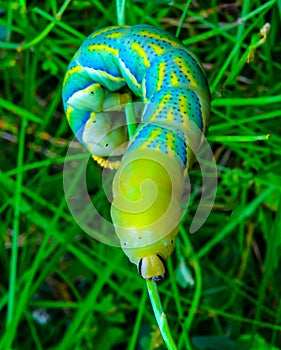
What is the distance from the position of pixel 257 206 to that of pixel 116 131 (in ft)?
1.50

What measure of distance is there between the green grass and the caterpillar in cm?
27

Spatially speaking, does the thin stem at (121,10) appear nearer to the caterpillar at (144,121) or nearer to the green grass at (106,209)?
the caterpillar at (144,121)

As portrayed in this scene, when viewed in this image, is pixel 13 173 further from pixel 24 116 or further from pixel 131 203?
pixel 131 203

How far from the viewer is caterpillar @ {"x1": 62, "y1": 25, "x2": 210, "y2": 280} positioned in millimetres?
568

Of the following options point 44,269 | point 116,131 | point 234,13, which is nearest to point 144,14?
point 234,13

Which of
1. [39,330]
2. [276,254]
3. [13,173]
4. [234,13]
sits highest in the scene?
[234,13]

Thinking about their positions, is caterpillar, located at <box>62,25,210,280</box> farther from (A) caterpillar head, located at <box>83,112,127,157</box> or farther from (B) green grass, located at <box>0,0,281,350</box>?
(B) green grass, located at <box>0,0,281,350</box>

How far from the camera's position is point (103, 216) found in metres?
1.26

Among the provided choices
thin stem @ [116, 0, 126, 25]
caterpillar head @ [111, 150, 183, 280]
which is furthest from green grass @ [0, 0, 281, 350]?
caterpillar head @ [111, 150, 183, 280]

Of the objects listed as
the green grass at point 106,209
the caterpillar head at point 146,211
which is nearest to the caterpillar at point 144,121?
the caterpillar head at point 146,211

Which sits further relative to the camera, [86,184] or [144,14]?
[86,184]

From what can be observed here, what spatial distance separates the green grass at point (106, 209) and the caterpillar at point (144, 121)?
0.27 metres

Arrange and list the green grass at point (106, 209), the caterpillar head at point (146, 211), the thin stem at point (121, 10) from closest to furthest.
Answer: the caterpillar head at point (146, 211) < the thin stem at point (121, 10) < the green grass at point (106, 209)

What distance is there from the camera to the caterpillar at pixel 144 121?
0.57 metres
